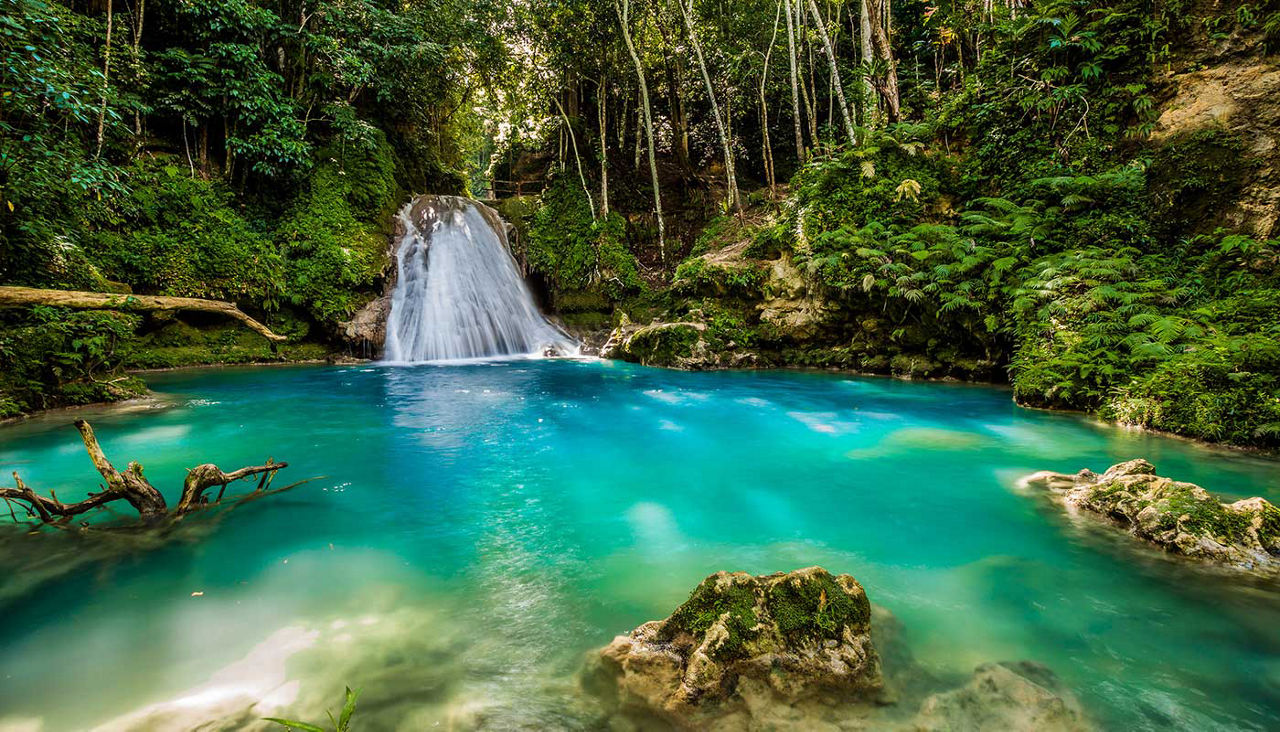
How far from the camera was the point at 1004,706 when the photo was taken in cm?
200

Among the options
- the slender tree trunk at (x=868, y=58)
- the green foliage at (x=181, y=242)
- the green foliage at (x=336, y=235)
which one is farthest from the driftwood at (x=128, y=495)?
the slender tree trunk at (x=868, y=58)

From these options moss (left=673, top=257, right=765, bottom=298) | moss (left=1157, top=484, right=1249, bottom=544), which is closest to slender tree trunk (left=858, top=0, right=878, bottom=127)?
moss (left=673, top=257, right=765, bottom=298)

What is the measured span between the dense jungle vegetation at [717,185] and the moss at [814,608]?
5.71 m

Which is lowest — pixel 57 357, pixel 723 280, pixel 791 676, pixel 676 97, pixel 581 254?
pixel 791 676

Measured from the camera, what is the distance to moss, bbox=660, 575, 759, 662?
2160mm

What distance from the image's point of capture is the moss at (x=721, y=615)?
7.09 ft

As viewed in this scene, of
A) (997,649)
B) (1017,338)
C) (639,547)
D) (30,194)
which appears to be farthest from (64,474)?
(1017,338)

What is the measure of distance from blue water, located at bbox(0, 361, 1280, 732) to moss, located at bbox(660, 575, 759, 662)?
418mm

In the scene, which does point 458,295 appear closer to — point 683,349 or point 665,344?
point 665,344

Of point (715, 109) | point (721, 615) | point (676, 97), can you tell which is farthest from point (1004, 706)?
point (676, 97)

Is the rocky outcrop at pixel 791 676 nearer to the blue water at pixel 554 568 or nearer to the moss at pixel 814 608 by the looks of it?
the moss at pixel 814 608

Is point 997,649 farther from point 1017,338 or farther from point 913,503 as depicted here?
point 1017,338

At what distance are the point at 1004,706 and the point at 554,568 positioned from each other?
231 cm

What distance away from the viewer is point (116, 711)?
2002mm
